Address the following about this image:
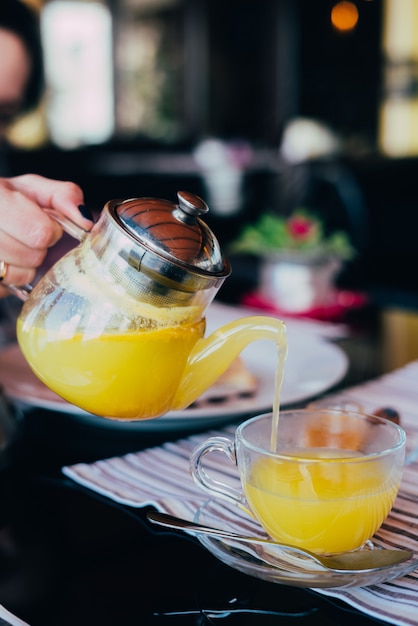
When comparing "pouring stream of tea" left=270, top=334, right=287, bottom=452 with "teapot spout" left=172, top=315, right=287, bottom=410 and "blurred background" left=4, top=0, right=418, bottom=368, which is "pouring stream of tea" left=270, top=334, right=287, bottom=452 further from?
"blurred background" left=4, top=0, right=418, bottom=368

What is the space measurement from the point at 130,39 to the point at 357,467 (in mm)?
6449

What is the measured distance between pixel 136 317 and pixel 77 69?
6.22m

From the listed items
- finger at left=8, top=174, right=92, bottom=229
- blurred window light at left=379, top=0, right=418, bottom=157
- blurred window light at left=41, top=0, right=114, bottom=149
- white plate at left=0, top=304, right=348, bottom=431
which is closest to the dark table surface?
white plate at left=0, top=304, right=348, bottom=431

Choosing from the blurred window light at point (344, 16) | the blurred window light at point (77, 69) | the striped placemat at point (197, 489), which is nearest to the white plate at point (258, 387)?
the striped placemat at point (197, 489)

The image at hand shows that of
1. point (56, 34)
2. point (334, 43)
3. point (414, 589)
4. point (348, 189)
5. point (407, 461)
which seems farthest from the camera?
point (56, 34)

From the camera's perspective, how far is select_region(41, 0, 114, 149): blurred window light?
616cm

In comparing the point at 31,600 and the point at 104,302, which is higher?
the point at 104,302

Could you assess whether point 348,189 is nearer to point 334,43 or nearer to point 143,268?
point 143,268

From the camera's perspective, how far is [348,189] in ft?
8.88

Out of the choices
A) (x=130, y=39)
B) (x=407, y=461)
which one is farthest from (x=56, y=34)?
(x=407, y=461)

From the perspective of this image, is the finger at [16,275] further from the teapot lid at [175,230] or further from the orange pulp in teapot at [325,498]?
the orange pulp in teapot at [325,498]

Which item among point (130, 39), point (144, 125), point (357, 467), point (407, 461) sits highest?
point (357, 467)

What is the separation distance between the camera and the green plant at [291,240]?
147 centimetres

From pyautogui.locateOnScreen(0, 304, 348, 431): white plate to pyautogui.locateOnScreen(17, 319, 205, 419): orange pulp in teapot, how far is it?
153 mm
